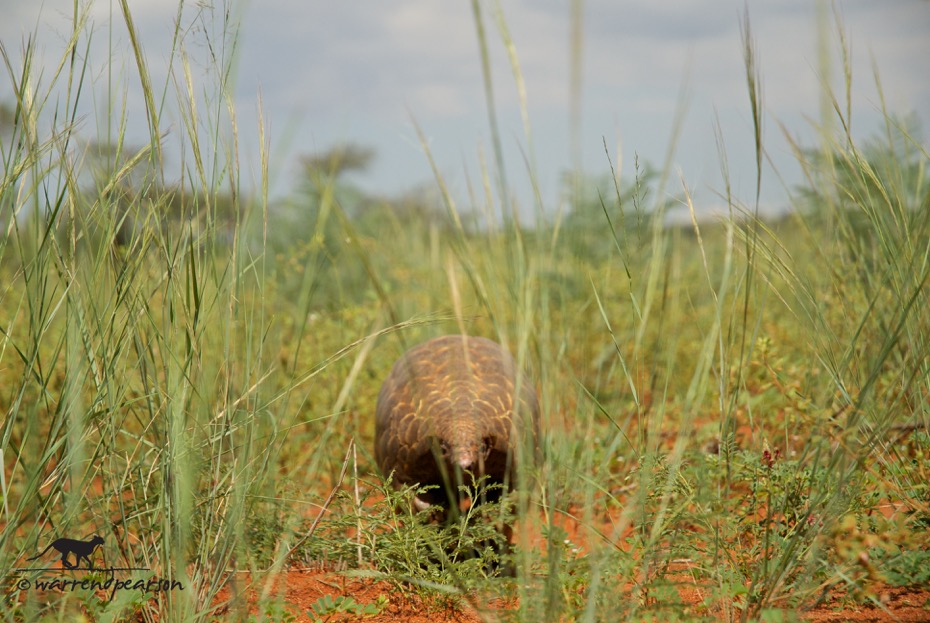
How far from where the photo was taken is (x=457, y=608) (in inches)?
95.1

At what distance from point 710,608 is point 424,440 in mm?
1241

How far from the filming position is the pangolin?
2.81 m

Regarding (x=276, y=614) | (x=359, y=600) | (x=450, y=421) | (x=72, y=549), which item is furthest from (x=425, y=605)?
(x=72, y=549)

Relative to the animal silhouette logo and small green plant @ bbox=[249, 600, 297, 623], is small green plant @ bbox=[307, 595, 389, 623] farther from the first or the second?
the animal silhouette logo

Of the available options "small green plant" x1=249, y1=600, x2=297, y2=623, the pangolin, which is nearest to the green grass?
"small green plant" x1=249, y1=600, x2=297, y2=623

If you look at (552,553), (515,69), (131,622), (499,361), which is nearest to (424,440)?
(499,361)

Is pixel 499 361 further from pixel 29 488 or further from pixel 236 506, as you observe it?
pixel 29 488

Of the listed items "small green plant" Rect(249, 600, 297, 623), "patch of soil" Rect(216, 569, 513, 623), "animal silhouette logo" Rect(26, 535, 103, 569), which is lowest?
"patch of soil" Rect(216, 569, 513, 623)

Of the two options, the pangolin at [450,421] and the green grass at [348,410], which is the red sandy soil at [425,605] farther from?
the pangolin at [450,421]

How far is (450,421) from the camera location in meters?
2.86

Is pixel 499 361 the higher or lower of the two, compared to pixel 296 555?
higher

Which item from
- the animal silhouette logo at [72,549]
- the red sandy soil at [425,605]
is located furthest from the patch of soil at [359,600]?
the animal silhouette logo at [72,549]

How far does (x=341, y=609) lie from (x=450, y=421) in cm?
82

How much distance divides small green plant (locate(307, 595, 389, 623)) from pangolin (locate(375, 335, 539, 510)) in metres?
0.53
